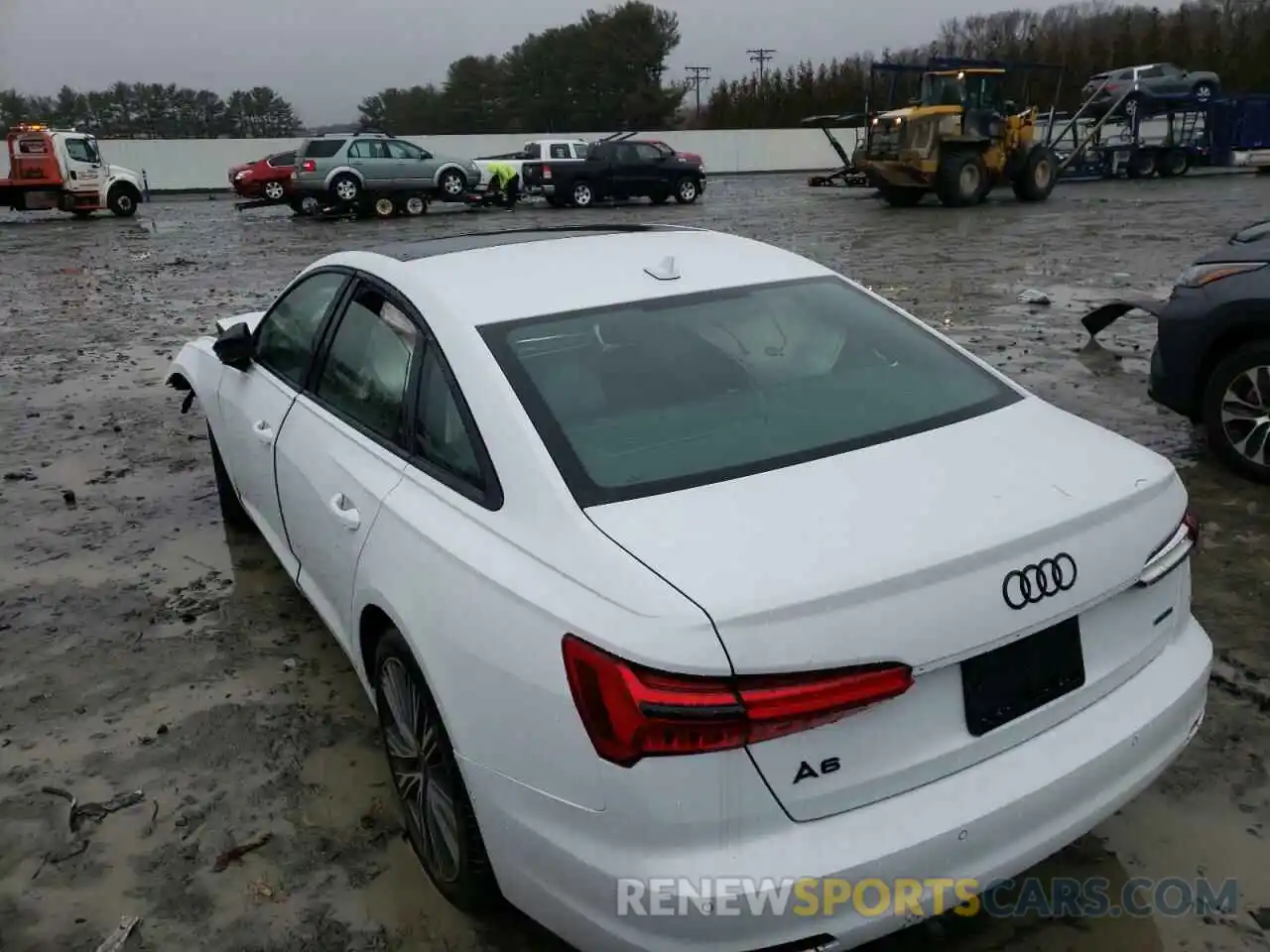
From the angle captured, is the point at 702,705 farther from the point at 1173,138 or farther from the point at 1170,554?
the point at 1173,138

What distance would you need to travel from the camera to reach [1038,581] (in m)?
2.12

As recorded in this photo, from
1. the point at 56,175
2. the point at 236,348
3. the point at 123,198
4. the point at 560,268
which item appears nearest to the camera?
the point at 560,268

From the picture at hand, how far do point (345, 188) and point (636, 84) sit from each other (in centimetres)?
5468

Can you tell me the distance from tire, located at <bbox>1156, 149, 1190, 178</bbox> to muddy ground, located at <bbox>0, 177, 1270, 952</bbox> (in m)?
25.8

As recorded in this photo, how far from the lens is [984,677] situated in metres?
2.08

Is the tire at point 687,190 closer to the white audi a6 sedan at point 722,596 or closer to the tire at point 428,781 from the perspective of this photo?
the white audi a6 sedan at point 722,596

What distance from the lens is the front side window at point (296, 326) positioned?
3.69 m

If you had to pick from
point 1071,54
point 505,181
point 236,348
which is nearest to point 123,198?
point 505,181

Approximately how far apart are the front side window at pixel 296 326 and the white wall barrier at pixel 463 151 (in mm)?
37873

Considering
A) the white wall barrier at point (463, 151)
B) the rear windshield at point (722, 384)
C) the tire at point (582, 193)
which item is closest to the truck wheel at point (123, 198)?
the white wall barrier at point (463, 151)

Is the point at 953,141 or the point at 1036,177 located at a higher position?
the point at 953,141

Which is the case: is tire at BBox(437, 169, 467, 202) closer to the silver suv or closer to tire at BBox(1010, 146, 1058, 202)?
the silver suv

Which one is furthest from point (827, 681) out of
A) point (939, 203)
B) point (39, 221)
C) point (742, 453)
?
point (39, 221)

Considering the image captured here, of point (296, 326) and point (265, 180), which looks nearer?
point (296, 326)
